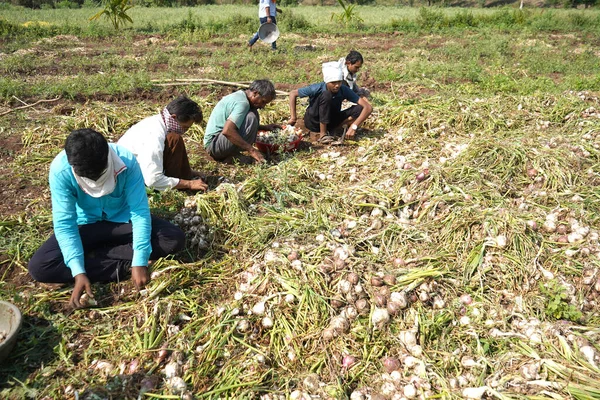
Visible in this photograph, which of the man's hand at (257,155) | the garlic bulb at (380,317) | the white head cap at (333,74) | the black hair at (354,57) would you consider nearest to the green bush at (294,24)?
the black hair at (354,57)

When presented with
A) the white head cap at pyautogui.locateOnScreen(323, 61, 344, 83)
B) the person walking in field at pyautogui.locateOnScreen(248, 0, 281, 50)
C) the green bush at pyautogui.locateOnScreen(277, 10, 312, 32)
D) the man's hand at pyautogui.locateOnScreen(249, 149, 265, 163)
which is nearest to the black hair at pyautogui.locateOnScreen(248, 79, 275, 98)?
the man's hand at pyautogui.locateOnScreen(249, 149, 265, 163)

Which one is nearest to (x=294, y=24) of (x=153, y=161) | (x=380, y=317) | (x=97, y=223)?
(x=153, y=161)

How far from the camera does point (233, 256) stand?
2.83 meters

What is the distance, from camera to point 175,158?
3.37 meters

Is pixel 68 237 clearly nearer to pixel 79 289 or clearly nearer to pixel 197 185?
pixel 79 289

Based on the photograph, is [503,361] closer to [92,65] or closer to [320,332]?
[320,332]

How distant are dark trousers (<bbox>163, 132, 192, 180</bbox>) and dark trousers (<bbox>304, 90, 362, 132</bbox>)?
1.63 metres

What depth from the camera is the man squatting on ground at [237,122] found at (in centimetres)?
377

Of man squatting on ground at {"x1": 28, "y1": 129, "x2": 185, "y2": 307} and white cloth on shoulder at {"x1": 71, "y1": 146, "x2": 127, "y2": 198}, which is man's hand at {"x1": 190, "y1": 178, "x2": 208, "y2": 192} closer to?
man squatting on ground at {"x1": 28, "y1": 129, "x2": 185, "y2": 307}

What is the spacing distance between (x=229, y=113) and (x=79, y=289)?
6.79ft

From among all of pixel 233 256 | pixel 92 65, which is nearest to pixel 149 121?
pixel 233 256

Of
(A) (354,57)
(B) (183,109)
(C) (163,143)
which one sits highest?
(A) (354,57)

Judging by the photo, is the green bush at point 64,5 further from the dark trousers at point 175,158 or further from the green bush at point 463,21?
the dark trousers at point 175,158

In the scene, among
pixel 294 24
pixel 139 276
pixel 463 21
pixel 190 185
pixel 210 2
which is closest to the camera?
pixel 139 276
